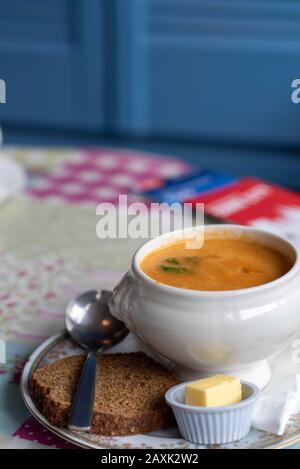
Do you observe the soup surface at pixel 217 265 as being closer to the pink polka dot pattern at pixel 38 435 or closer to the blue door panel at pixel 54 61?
the pink polka dot pattern at pixel 38 435

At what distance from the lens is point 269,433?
2.06ft

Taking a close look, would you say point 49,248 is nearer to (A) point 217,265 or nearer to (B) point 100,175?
A: (B) point 100,175

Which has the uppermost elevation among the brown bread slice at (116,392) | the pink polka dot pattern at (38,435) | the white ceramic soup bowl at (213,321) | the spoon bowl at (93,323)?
the white ceramic soup bowl at (213,321)

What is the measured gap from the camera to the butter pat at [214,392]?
0.61m

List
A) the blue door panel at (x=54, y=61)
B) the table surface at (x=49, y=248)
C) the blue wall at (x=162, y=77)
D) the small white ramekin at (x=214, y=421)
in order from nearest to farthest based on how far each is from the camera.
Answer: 1. the small white ramekin at (x=214, y=421)
2. the table surface at (x=49, y=248)
3. the blue wall at (x=162, y=77)
4. the blue door panel at (x=54, y=61)

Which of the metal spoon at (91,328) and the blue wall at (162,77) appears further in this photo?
the blue wall at (162,77)

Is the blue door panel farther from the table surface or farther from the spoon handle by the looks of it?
the spoon handle

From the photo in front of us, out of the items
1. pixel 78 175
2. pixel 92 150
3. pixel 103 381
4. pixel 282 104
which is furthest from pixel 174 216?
pixel 282 104

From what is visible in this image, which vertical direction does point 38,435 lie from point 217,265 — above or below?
below

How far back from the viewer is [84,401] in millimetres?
653

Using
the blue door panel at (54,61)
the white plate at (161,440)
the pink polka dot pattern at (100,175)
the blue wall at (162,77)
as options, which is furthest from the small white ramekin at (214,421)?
the blue door panel at (54,61)

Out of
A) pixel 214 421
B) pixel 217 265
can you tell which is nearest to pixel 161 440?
pixel 214 421

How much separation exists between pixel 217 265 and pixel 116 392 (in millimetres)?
156

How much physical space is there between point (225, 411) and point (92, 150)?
0.96m
